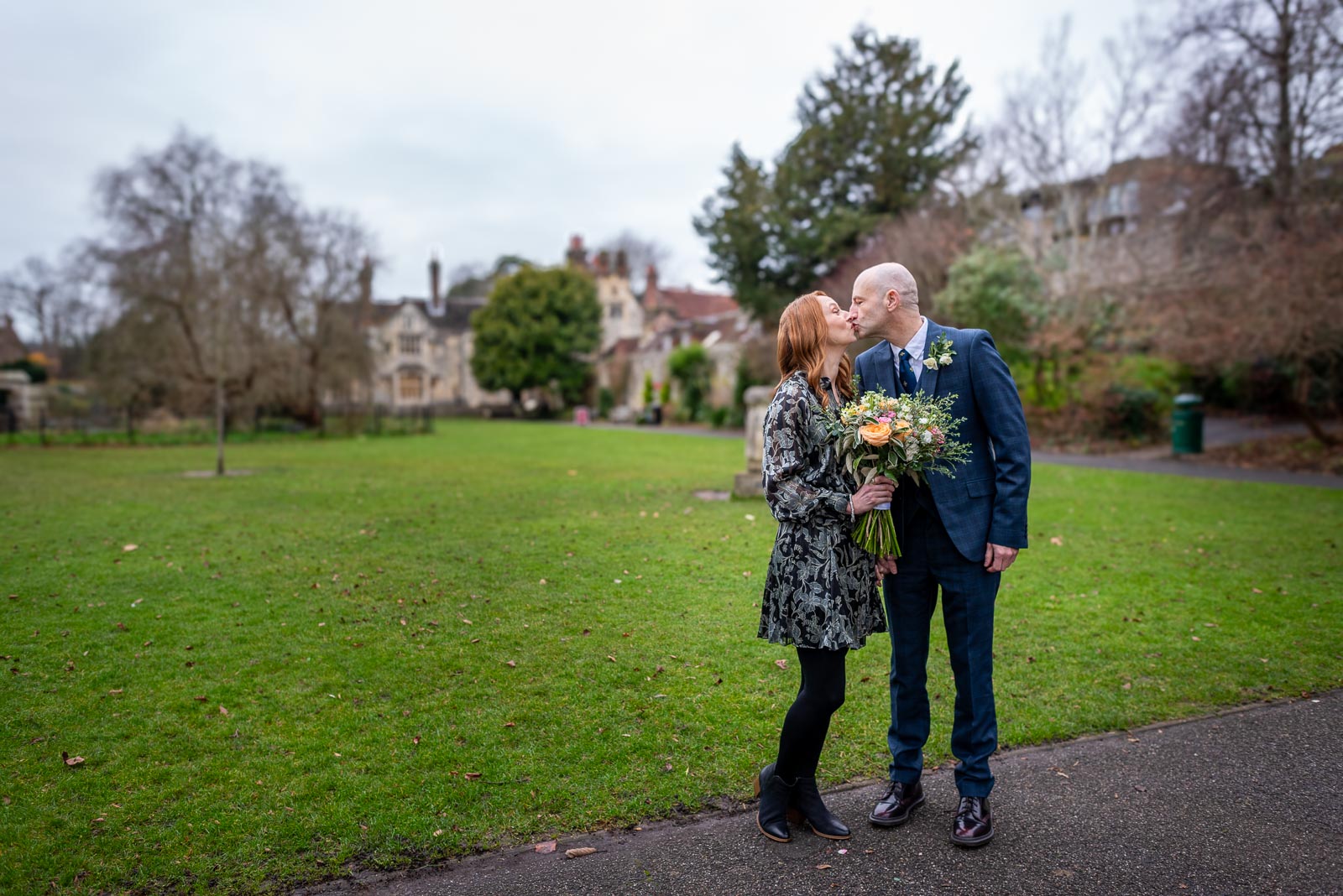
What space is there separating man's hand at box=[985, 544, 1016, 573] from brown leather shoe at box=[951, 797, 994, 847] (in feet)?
3.09

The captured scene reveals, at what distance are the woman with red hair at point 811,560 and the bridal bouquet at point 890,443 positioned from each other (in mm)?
63

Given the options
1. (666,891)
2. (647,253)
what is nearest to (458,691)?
(666,891)

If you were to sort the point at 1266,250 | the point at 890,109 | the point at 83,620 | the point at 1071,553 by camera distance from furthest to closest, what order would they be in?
the point at 890,109, the point at 1266,250, the point at 1071,553, the point at 83,620

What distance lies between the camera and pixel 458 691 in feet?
15.5

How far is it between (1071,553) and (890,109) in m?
26.5

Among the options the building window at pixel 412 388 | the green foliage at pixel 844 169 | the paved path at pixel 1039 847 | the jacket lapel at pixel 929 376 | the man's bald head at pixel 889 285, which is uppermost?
the green foliage at pixel 844 169

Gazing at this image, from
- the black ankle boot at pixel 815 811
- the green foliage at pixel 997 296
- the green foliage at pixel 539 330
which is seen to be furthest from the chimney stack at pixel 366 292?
the black ankle boot at pixel 815 811

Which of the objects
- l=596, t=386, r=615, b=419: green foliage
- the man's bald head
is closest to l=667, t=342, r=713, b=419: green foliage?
l=596, t=386, r=615, b=419: green foliage

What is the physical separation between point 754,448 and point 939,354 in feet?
31.2

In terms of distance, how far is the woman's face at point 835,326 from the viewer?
3297 mm

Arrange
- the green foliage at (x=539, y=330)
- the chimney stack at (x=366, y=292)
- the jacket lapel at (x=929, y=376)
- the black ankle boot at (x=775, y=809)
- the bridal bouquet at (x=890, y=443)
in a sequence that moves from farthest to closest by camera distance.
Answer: the green foliage at (x=539, y=330), the chimney stack at (x=366, y=292), the jacket lapel at (x=929, y=376), the black ankle boot at (x=775, y=809), the bridal bouquet at (x=890, y=443)

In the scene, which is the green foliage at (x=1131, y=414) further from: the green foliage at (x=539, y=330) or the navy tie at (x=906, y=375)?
the green foliage at (x=539, y=330)

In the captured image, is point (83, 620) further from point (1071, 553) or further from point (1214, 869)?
point (1071, 553)

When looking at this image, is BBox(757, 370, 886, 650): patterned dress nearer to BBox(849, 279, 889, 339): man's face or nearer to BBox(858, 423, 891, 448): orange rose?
BBox(858, 423, 891, 448): orange rose
